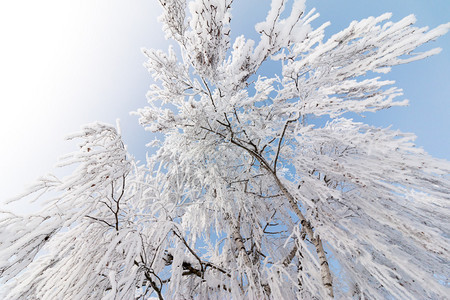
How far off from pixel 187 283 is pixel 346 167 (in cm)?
257

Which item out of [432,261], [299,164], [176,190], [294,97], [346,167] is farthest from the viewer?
[176,190]

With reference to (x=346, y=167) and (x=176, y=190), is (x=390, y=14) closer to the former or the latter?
(x=346, y=167)

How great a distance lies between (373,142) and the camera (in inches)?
72.2

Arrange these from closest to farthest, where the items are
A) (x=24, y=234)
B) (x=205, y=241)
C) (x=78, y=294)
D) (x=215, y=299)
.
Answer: (x=24, y=234) < (x=78, y=294) < (x=215, y=299) < (x=205, y=241)

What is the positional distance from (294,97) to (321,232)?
4.99 ft

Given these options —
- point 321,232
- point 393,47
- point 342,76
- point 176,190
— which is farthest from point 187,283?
point 393,47

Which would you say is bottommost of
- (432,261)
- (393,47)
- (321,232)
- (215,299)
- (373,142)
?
(215,299)

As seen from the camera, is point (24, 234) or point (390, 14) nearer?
point (24, 234)

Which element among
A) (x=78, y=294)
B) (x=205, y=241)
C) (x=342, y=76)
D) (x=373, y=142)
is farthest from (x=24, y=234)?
(x=205, y=241)

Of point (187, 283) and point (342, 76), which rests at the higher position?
point (342, 76)

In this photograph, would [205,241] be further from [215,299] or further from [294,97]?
[294,97]

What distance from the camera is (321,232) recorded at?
2.05 metres

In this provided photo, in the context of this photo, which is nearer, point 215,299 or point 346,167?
point 346,167

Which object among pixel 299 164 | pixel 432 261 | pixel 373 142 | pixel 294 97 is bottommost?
pixel 432 261
